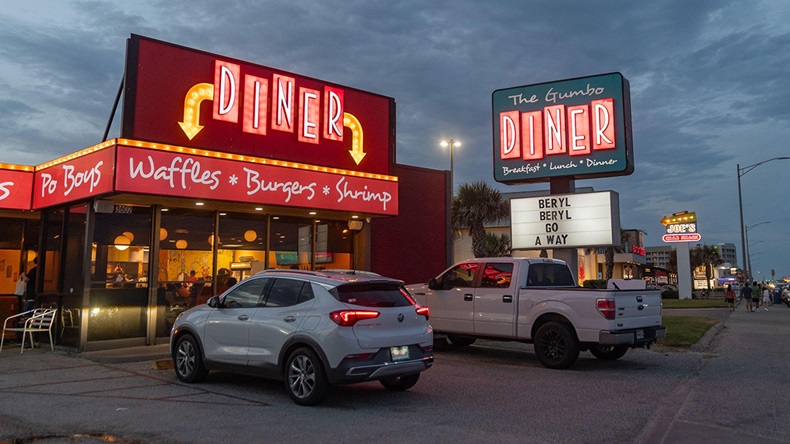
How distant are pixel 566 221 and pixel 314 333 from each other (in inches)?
428

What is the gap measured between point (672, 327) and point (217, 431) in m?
16.5

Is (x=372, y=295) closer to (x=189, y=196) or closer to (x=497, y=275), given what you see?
(x=497, y=275)

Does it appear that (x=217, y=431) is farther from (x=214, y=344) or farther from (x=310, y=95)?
(x=310, y=95)

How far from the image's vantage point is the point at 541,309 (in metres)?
11.7

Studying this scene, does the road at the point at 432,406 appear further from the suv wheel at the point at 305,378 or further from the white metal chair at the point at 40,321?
the white metal chair at the point at 40,321

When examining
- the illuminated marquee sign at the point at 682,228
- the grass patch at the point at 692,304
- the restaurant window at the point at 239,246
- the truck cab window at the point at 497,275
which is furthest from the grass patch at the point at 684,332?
the illuminated marquee sign at the point at 682,228

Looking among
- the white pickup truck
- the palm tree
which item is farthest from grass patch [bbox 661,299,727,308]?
the white pickup truck

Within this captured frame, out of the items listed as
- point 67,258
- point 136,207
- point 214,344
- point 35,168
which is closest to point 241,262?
point 136,207

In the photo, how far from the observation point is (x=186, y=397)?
332 inches

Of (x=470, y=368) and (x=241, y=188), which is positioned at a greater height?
(x=241, y=188)

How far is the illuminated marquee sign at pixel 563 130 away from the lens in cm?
1684

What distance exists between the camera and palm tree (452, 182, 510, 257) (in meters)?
34.2

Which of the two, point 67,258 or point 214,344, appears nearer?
point 214,344

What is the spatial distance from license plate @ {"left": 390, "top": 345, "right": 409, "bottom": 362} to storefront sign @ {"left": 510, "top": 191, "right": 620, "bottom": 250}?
9.71 metres
